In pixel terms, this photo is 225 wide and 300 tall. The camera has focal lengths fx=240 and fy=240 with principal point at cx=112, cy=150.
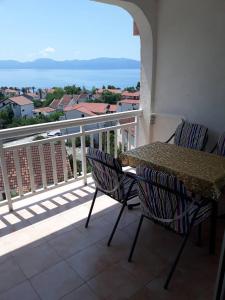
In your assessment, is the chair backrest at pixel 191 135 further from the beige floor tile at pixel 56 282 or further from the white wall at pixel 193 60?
the beige floor tile at pixel 56 282

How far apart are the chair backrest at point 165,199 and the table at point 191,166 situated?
1.00ft

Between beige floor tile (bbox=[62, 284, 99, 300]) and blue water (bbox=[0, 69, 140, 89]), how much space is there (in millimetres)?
2760

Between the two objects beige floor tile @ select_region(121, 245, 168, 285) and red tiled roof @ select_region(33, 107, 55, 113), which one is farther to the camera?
red tiled roof @ select_region(33, 107, 55, 113)

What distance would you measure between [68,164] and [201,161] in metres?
1.80

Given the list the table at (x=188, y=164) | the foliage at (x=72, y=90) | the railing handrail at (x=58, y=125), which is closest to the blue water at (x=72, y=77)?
the foliage at (x=72, y=90)

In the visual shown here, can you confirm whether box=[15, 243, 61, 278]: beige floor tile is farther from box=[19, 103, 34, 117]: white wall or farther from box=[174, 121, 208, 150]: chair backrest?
box=[174, 121, 208, 150]: chair backrest

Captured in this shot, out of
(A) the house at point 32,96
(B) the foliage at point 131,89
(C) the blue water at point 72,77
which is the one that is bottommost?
(A) the house at point 32,96

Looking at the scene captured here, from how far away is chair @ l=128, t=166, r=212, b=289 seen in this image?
1.58 m

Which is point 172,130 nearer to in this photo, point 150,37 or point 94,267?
point 150,37

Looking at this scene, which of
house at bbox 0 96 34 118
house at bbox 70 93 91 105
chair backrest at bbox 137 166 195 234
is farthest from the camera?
house at bbox 70 93 91 105

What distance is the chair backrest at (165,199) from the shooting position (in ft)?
5.16

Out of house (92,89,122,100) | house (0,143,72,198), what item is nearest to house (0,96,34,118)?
house (0,143,72,198)

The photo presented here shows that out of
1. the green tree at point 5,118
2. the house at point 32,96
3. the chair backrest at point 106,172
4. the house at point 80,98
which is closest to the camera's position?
the chair backrest at point 106,172

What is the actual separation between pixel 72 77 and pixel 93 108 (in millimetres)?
969
